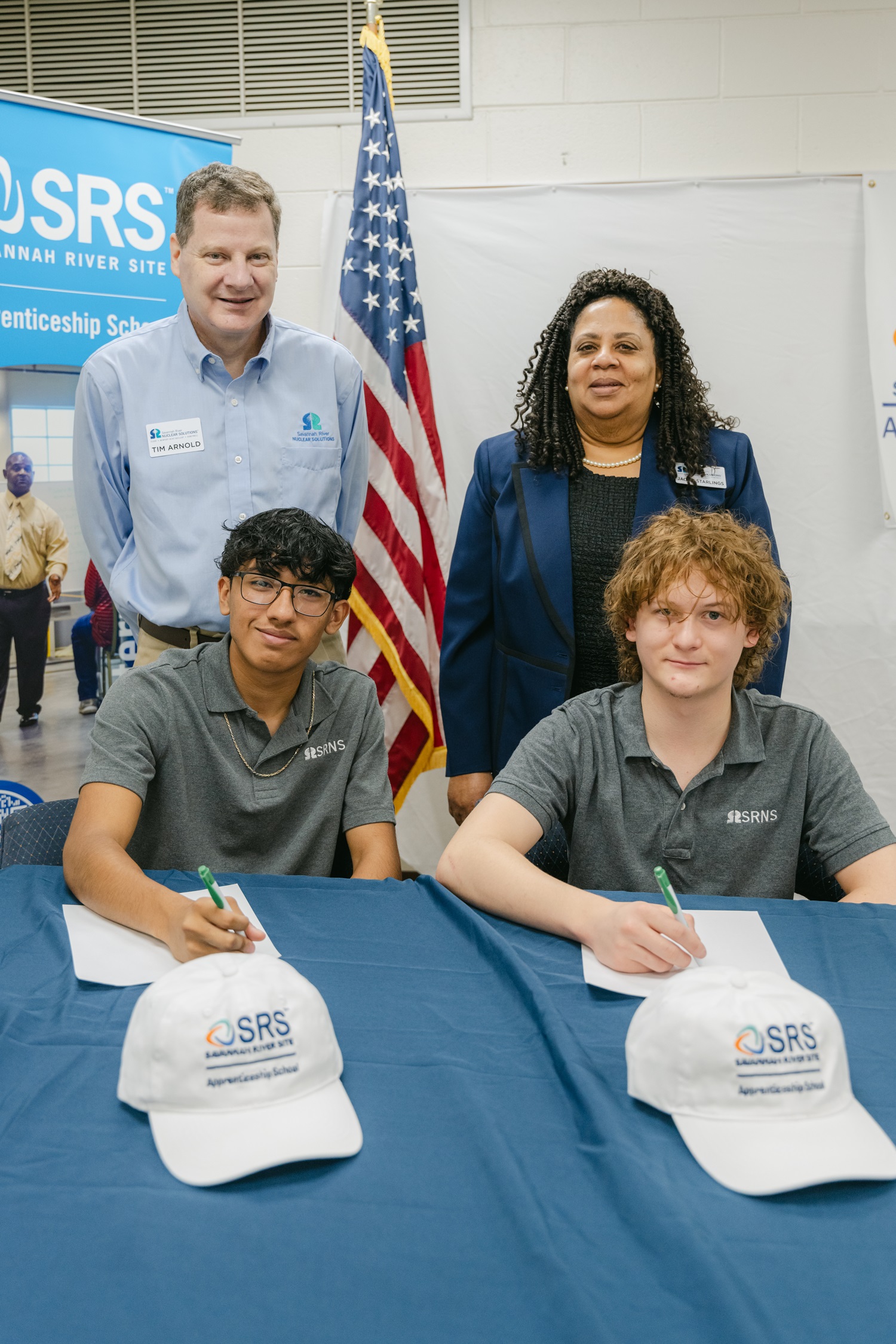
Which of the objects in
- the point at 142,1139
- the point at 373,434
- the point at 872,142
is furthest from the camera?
the point at 872,142

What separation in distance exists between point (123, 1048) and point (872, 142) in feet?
11.2

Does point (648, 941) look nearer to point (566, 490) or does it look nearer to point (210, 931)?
point (210, 931)

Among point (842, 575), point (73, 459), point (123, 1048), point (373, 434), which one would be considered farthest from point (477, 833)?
point (842, 575)

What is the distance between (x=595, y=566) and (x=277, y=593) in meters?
0.66

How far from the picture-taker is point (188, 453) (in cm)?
215

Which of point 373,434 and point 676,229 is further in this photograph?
point 676,229

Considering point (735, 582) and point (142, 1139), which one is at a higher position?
point (735, 582)

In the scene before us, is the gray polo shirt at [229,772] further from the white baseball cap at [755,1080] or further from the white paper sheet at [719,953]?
the white baseball cap at [755,1080]

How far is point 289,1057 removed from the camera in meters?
0.87

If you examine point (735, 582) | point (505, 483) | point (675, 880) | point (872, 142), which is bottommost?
point (675, 880)

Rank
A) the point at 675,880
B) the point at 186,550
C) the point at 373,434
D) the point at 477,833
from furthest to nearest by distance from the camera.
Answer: the point at 373,434, the point at 186,550, the point at 675,880, the point at 477,833

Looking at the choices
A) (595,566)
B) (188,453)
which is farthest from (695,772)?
(188,453)

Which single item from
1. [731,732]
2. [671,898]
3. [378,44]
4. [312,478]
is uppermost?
[378,44]

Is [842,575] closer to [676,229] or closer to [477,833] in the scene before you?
[676,229]
